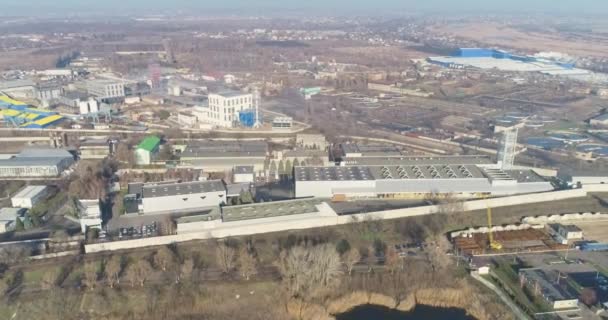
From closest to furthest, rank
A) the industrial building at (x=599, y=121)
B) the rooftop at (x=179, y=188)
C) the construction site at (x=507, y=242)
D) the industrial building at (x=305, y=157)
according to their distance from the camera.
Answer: the construction site at (x=507, y=242), the rooftop at (x=179, y=188), the industrial building at (x=305, y=157), the industrial building at (x=599, y=121)

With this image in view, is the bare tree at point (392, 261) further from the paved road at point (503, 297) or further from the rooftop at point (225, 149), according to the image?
the rooftop at point (225, 149)

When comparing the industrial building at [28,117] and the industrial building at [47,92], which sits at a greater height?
the industrial building at [47,92]

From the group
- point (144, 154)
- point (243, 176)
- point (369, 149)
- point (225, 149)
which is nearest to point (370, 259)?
point (243, 176)

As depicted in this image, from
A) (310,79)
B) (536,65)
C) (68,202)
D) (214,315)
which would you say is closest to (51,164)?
(68,202)

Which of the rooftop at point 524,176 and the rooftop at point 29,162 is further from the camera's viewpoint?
the rooftop at point 29,162

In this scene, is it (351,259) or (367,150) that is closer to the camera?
(351,259)

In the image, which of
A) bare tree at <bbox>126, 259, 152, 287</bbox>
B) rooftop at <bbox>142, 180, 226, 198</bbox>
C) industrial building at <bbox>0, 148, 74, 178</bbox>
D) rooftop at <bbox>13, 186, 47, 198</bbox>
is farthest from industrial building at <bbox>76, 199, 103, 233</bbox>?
industrial building at <bbox>0, 148, 74, 178</bbox>

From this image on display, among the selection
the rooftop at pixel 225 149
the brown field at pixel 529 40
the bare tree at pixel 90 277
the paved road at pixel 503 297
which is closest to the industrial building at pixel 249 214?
the bare tree at pixel 90 277

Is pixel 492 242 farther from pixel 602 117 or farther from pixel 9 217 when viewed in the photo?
pixel 602 117
